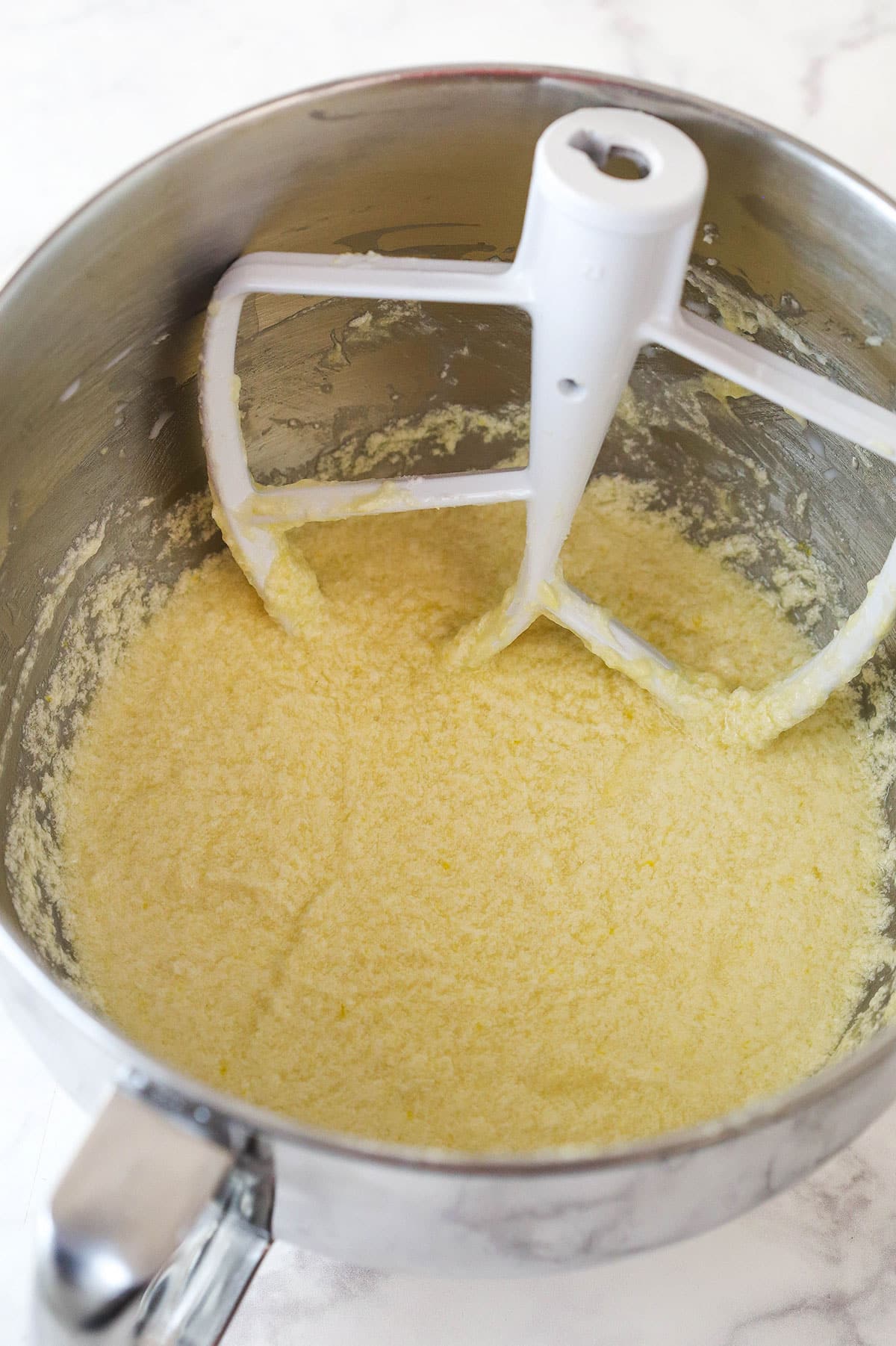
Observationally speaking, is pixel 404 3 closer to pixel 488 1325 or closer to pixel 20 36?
pixel 20 36

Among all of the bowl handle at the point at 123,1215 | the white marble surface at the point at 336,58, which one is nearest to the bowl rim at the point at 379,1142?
the bowl handle at the point at 123,1215

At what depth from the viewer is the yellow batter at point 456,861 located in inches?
31.5

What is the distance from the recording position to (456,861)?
882mm

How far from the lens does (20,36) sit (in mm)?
1152

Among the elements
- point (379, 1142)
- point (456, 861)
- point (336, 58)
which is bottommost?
point (456, 861)

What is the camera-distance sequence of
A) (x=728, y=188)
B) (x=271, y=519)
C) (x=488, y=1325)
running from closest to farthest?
(x=488, y=1325) < (x=728, y=188) < (x=271, y=519)

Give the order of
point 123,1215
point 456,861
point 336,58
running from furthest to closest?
point 336,58 < point 456,861 < point 123,1215

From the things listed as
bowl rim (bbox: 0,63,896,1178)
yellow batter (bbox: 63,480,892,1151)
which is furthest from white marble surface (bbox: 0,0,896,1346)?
bowl rim (bbox: 0,63,896,1178)

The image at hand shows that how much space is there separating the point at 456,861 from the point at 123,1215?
0.43 metres

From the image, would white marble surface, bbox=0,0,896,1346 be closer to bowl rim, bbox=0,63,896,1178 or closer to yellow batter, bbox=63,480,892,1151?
yellow batter, bbox=63,480,892,1151

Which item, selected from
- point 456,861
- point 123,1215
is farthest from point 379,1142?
point 456,861

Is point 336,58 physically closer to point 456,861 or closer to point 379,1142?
point 456,861

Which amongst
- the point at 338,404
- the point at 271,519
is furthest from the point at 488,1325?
the point at 338,404

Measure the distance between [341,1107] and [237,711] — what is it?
305 millimetres
